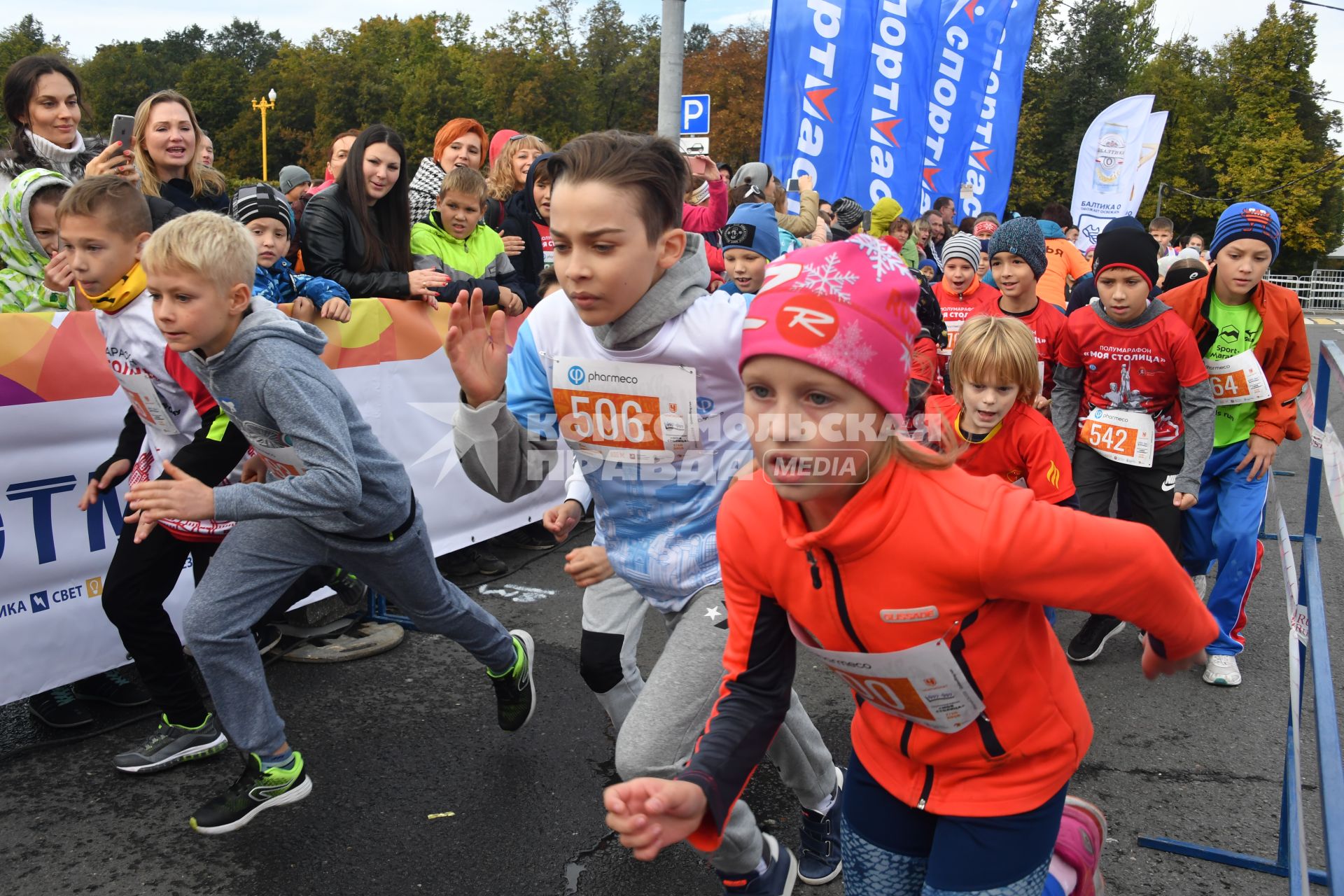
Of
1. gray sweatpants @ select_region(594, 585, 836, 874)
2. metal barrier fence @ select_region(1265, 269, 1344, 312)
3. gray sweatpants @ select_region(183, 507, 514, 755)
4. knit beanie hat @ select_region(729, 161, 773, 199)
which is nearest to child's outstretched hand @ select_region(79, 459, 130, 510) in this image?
gray sweatpants @ select_region(183, 507, 514, 755)

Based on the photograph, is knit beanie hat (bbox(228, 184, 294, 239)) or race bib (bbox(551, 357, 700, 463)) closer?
race bib (bbox(551, 357, 700, 463))

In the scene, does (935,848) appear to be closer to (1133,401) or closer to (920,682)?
(920,682)

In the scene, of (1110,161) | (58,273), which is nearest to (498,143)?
(58,273)

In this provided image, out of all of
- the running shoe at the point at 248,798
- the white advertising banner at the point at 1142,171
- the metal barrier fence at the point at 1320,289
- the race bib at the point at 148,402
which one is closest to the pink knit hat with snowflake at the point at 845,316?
the running shoe at the point at 248,798

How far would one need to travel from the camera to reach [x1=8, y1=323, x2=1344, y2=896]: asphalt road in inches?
119

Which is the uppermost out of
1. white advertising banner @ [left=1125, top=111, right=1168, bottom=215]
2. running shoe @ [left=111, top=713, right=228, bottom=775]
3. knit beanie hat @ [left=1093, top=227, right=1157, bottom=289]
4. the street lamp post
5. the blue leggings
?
the street lamp post

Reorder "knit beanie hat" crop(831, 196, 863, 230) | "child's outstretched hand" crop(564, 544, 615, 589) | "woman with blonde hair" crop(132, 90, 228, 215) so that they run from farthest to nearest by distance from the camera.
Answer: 1. "knit beanie hat" crop(831, 196, 863, 230)
2. "woman with blonde hair" crop(132, 90, 228, 215)
3. "child's outstretched hand" crop(564, 544, 615, 589)

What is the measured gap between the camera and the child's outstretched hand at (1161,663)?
5.92 feet

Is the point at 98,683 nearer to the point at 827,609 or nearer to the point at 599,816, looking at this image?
the point at 599,816

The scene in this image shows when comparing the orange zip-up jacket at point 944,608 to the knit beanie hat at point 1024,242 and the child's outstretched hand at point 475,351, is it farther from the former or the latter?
the knit beanie hat at point 1024,242

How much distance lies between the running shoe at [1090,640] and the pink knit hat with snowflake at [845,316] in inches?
142

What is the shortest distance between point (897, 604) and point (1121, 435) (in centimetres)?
347

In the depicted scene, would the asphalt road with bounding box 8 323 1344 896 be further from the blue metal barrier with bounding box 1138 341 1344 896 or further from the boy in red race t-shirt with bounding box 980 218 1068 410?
the boy in red race t-shirt with bounding box 980 218 1068 410

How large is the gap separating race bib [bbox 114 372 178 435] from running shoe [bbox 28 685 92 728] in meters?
1.21
